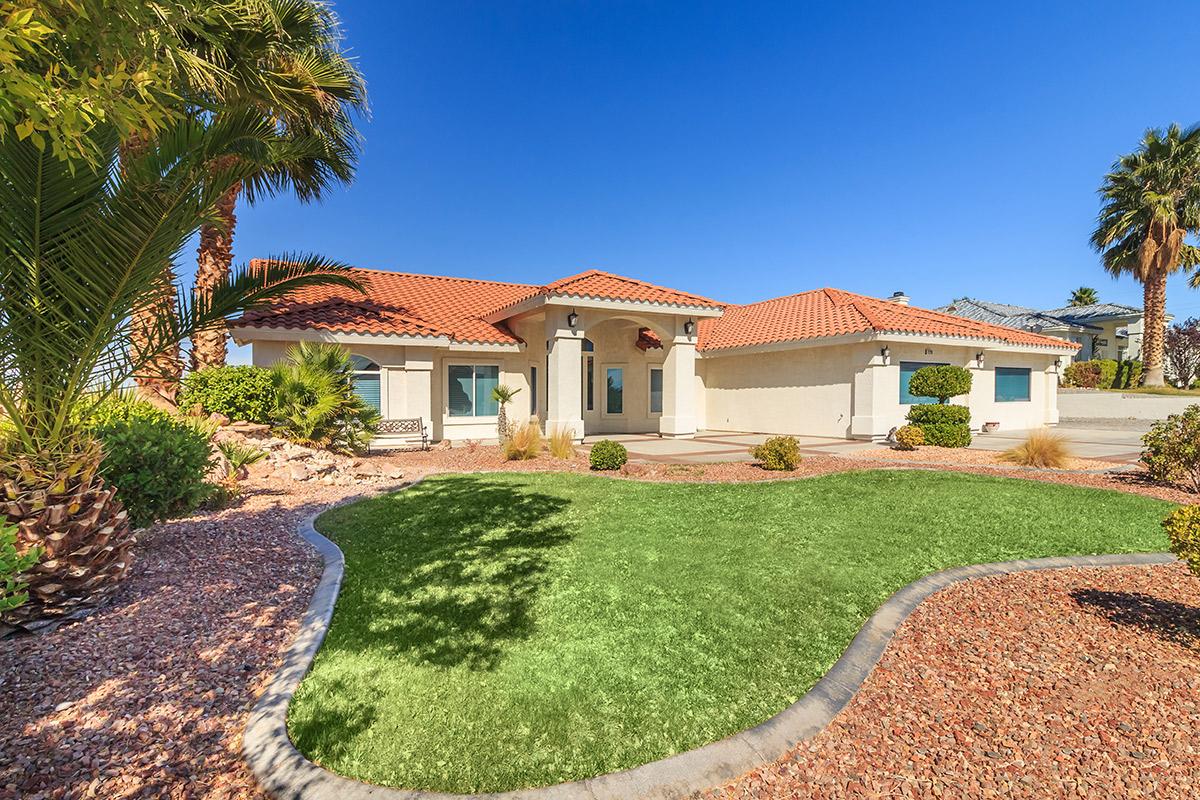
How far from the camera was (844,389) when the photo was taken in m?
18.7

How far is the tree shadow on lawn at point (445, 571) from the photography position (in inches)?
165

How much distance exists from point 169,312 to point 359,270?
16.6 metres

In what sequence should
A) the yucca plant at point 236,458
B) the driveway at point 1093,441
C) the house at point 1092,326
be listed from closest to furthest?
1. the yucca plant at point 236,458
2. the driveway at point 1093,441
3. the house at point 1092,326

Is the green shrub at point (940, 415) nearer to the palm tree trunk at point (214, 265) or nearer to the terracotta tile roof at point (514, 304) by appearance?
the terracotta tile roof at point (514, 304)

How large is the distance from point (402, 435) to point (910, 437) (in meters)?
14.8

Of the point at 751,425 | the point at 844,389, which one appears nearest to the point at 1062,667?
the point at 844,389

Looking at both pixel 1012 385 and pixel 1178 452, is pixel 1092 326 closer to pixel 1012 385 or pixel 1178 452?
pixel 1012 385

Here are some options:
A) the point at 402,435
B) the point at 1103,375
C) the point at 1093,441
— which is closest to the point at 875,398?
the point at 1093,441

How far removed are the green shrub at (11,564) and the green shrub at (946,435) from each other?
17.8 m

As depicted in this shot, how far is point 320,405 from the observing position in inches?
467

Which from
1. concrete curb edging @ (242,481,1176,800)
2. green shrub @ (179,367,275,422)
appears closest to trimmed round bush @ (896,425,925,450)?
concrete curb edging @ (242,481,1176,800)

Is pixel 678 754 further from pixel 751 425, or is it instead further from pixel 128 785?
pixel 751 425

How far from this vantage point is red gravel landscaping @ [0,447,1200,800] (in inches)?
107

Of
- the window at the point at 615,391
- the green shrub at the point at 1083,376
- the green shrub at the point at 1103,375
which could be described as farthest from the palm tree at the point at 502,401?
the green shrub at the point at 1103,375
